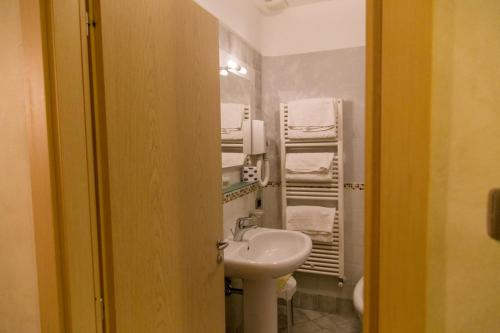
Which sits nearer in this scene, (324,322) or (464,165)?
(464,165)

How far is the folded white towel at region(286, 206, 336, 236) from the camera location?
2514 millimetres

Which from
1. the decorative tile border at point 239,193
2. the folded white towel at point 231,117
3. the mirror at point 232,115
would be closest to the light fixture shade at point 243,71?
the mirror at point 232,115

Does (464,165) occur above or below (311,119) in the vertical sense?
below

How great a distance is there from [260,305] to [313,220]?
0.89 metres

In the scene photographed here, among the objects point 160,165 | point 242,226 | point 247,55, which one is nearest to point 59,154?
point 160,165

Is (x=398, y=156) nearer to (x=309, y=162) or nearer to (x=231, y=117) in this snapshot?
(x=231, y=117)

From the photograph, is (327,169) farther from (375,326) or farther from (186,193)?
(375,326)

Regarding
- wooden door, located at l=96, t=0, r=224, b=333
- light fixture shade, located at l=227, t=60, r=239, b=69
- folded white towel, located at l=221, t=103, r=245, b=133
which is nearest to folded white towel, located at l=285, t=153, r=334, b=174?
folded white towel, located at l=221, t=103, r=245, b=133

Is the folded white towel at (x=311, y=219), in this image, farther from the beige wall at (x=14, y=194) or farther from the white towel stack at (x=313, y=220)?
the beige wall at (x=14, y=194)

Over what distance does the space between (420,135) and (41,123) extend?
2.95 feet

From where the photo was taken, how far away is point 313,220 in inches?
100

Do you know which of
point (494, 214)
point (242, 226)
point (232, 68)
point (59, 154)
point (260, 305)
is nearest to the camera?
point (494, 214)

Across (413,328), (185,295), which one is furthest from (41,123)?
(413,328)

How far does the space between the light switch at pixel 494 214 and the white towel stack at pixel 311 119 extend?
1962 millimetres
